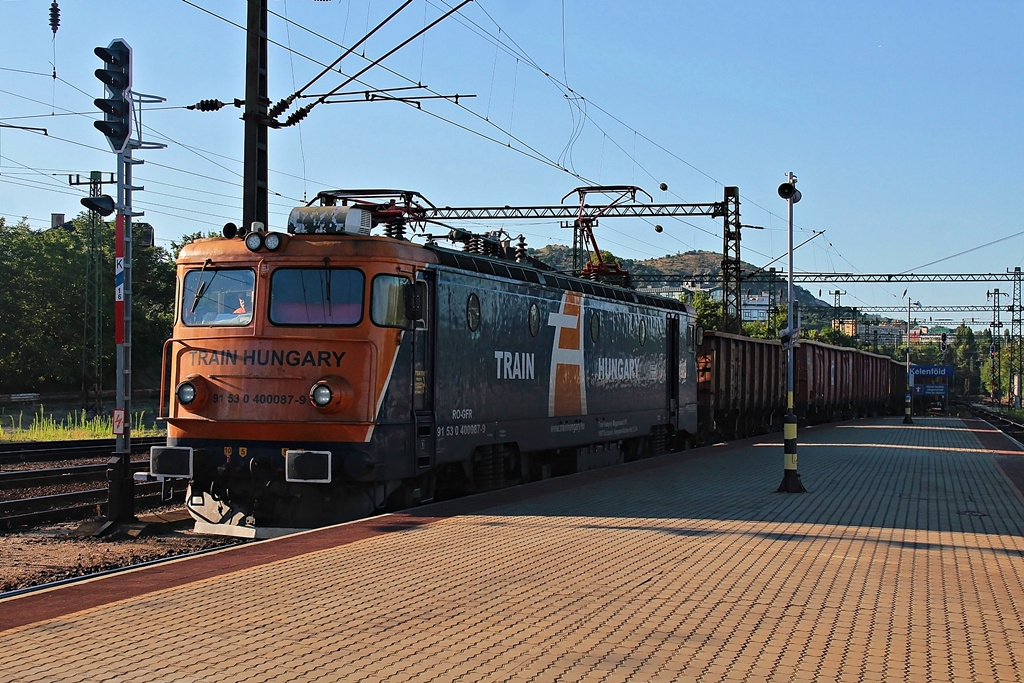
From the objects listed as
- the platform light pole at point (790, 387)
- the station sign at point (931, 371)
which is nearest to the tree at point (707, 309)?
the station sign at point (931, 371)

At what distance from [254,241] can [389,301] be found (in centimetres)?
172

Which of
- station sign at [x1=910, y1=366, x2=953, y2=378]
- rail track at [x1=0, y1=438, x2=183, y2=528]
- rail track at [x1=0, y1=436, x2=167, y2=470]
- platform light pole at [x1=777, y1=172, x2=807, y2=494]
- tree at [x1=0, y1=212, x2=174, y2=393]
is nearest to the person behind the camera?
rail track at [x1=0, y1=438, x2=183, y2=528]

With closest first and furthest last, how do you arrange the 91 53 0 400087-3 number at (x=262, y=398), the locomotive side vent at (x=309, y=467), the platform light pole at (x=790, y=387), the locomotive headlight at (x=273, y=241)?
the locomotive side vent at (x=309, y=467) < the 91 53 0 400087-3 number at (x=262, y=398) < the locomotive headlight at (x=273, y=241) < the platform light pole at (x=790, y=387)

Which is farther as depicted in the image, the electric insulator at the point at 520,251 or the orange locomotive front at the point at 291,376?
the electric insulator at the point at 520,251

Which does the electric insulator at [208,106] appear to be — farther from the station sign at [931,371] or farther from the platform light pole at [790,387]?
the station sign at [931,371]

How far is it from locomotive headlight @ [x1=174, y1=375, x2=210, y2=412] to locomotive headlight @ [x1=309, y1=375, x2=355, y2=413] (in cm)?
138

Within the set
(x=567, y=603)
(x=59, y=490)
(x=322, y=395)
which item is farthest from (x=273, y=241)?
(x=59, y=490)

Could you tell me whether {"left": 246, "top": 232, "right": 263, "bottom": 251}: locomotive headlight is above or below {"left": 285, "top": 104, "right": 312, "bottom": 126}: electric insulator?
below

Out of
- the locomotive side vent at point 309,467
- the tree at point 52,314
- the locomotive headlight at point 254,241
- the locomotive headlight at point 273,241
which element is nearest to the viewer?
the locomotive side vent at point 309,467

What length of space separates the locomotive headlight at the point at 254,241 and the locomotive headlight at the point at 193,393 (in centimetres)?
159

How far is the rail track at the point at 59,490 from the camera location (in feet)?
44.3

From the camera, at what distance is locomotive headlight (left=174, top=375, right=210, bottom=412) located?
12.0m

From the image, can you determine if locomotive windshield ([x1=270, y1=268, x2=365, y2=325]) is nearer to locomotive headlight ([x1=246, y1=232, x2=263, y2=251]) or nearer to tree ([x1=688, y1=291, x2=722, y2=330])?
locomotive headlight ([x1=246, y1=232, x2=263, y2=251])

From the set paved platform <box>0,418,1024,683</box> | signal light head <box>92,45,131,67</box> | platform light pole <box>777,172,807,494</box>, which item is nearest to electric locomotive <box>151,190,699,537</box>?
paved platform <box>0,418,1024,683</box>
